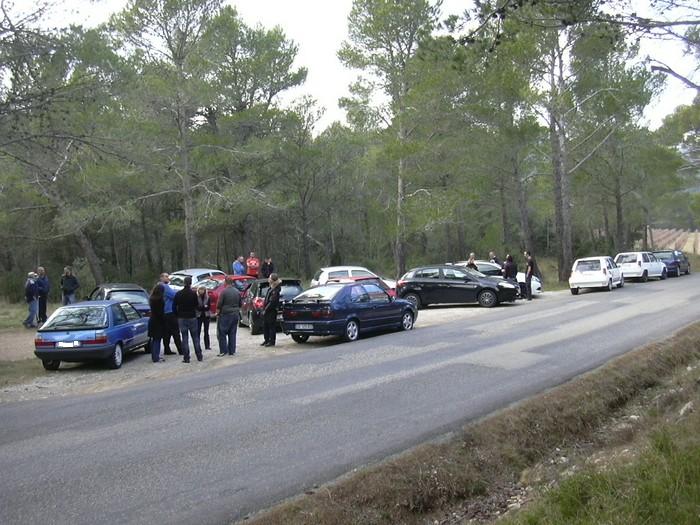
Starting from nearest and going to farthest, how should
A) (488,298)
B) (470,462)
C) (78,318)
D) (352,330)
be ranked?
(470,462)
(78,318)
(352,330)
(488,298)

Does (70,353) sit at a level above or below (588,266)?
below

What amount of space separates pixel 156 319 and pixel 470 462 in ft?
30.5

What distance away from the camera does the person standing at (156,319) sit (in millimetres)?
13617

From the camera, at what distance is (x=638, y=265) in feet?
107

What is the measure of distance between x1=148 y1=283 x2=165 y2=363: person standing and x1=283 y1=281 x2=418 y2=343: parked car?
10.1ft

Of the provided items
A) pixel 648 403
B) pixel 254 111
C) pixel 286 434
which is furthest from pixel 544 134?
→ pixel 286 434

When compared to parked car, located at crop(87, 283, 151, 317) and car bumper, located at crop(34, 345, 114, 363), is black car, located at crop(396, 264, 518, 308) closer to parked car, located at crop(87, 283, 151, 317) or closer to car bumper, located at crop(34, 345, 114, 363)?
parked car, located at crop(87, 283, 151, 317)

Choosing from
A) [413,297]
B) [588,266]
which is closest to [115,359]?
[413,297]

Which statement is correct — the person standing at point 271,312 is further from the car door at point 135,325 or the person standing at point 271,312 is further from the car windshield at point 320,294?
the car door at point 135,325

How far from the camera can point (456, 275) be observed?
23266 mm

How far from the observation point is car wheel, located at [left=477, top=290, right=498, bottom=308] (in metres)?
22.7

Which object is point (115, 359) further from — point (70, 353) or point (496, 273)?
point (496, 273)

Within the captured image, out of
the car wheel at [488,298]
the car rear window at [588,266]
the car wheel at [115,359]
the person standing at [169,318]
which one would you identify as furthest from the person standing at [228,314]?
the car rear window at [588,266]

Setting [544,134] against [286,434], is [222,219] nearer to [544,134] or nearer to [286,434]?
[544,134]
